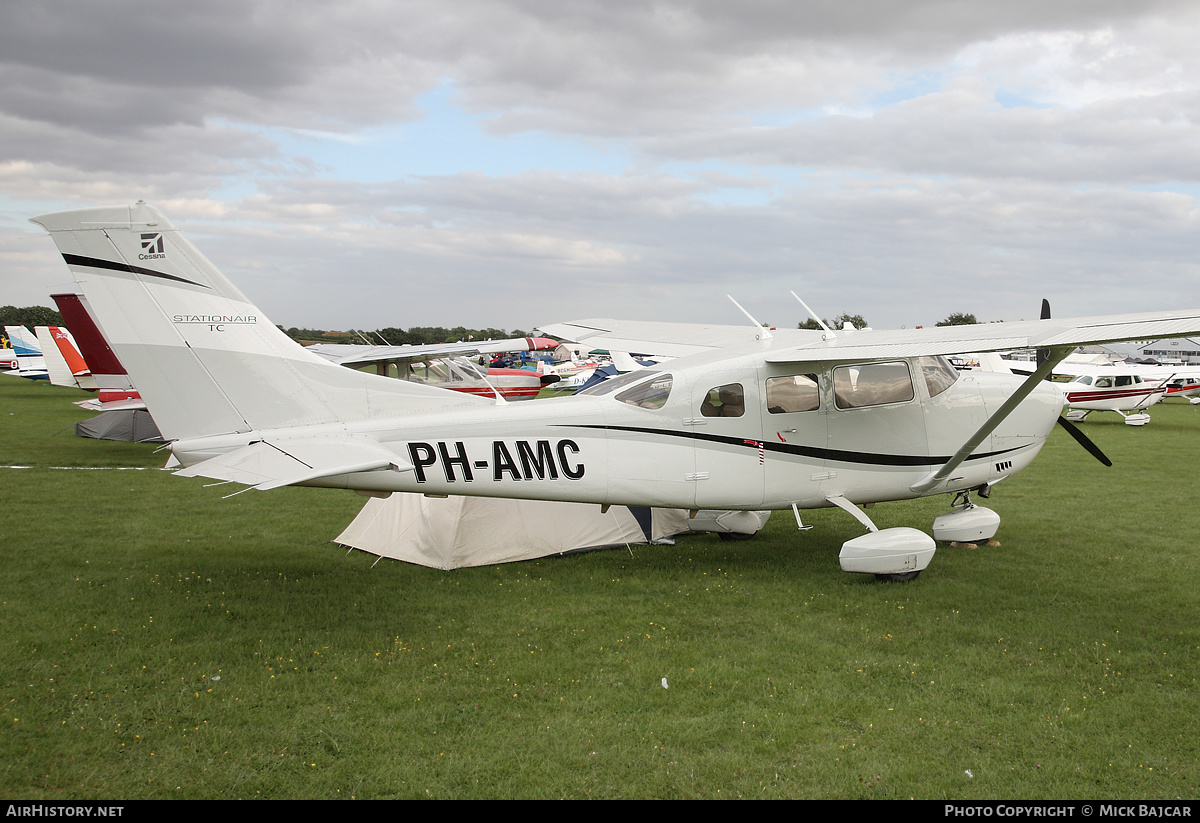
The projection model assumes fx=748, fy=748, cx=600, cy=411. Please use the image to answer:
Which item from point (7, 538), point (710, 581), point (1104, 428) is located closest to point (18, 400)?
point (7, 538)

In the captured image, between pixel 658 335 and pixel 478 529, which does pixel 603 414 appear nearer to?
pixel 478 529

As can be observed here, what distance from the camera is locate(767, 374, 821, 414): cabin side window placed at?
721 cm

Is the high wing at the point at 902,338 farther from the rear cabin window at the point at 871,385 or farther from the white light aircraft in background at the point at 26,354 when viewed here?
the white light aircraft in background at the point at 26,354

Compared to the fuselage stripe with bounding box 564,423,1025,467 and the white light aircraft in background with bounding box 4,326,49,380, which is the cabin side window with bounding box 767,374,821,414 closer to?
the fuselage stripe with bounding box 564,423,1025,467

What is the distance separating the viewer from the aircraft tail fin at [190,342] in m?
6.11

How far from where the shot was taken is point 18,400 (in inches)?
1124

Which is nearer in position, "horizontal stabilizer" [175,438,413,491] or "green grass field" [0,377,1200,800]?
"green grass field" [0,377,1200,800]

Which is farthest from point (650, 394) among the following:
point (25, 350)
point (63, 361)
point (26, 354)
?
point (25, 350)

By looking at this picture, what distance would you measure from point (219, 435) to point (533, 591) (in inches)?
121

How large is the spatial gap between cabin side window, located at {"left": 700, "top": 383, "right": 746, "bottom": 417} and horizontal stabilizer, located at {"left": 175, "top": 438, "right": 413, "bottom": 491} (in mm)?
2801

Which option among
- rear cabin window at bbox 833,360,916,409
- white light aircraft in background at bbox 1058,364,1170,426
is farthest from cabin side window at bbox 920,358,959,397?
white light aircraft in background at bbox 1058,364,1170,426

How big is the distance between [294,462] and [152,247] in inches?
92.2

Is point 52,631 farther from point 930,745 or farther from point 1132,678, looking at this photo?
point 1132,678

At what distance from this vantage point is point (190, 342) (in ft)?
20.7
